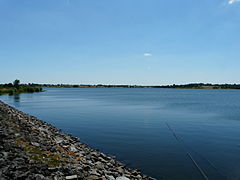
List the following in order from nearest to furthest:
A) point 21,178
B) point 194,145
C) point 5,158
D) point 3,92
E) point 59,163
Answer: point 21,178, point 5,158, point 59,163, point 194,145, point 3,92

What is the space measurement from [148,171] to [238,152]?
27.9 ft

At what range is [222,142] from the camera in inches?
741

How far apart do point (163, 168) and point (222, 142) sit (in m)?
9.12

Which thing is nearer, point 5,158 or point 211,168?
point 5,158

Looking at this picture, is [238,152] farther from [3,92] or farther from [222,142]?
[3,92]

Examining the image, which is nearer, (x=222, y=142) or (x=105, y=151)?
(x=105, y=151)

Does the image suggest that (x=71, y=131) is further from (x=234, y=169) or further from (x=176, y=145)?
(x=234, y=169)

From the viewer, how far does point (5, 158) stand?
845 cm

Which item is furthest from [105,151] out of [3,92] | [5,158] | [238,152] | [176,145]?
[3,92]

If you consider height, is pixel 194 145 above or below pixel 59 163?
below

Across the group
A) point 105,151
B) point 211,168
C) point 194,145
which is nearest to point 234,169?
point 211,168

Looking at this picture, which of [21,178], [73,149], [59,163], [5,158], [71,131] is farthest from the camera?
[71,131]

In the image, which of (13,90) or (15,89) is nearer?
(13,90)

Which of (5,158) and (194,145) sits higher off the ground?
(5,158)
